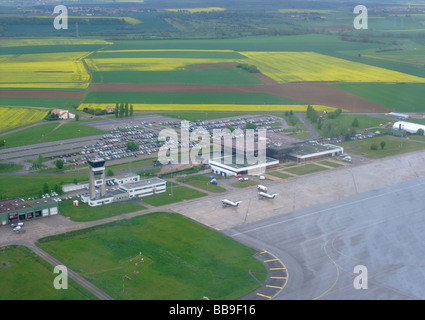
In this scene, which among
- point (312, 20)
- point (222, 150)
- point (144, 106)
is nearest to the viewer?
point (222, 150)

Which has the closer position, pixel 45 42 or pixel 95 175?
pixel 95 175

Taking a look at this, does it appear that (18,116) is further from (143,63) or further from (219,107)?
(143,63)

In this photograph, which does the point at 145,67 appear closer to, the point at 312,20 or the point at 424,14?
the point at 312,20

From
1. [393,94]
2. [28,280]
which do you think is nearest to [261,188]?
[28,280]

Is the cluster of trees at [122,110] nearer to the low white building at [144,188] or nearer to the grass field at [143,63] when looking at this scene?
the low white building at [144,188]

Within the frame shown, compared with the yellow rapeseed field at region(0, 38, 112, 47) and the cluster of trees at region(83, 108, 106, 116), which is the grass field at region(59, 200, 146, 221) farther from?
the yellow rapeseed field at region(0, 38, 112, 47)

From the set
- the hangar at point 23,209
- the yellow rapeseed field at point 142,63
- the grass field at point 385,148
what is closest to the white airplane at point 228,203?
the hangar at point 23,209

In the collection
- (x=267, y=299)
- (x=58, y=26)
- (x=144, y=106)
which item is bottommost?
(x=267, y=299)
